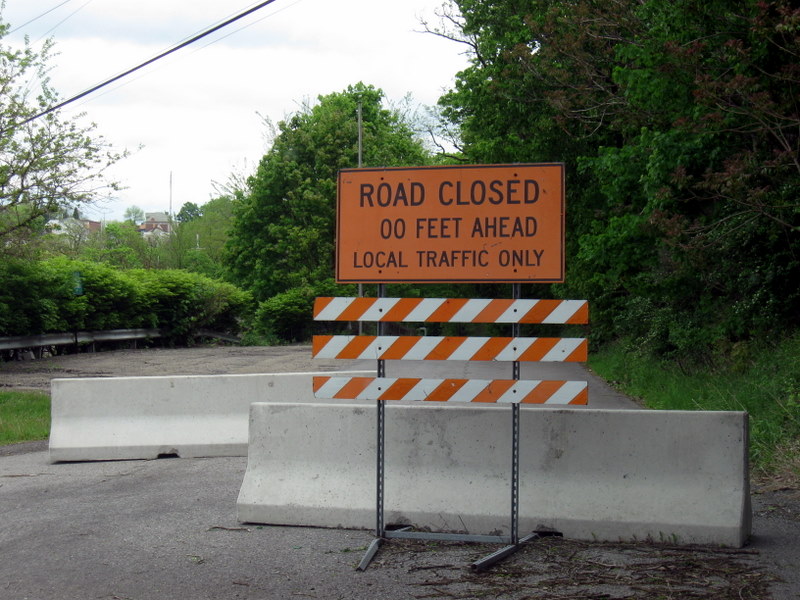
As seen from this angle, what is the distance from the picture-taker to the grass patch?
9.32m

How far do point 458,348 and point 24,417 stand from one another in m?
10.2

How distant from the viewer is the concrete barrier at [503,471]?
6230 millimetres

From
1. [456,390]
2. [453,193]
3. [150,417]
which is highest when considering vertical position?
[453,193]

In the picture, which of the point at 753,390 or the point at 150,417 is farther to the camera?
the point at 753,390

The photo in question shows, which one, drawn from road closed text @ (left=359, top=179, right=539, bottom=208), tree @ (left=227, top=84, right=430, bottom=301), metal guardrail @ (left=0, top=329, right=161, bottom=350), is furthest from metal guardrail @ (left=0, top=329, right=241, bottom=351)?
road closed text @ (left=359, top=179, right=539, bottom=208)

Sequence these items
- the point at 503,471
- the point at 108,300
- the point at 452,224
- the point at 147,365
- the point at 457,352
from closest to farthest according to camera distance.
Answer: the point at 457,352
the point at 452,224
the point at 503,471
the point at 147,365
the point at 108,300

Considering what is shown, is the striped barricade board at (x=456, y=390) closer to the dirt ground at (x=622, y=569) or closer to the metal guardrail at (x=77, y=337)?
the dirt ground at (x=622, y=569)

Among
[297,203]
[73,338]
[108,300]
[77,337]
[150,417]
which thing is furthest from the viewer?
[297,203]

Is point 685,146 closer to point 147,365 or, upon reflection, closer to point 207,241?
point 147,365

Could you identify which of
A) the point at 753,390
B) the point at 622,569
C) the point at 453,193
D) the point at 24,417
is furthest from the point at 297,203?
the point at 622,569

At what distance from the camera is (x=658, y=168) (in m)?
15.4

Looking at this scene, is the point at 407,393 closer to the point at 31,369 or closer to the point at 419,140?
the point at 31,369

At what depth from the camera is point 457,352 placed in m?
6.24

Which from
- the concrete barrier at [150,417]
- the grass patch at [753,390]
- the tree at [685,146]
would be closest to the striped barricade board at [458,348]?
the grass patch at [753,390]
